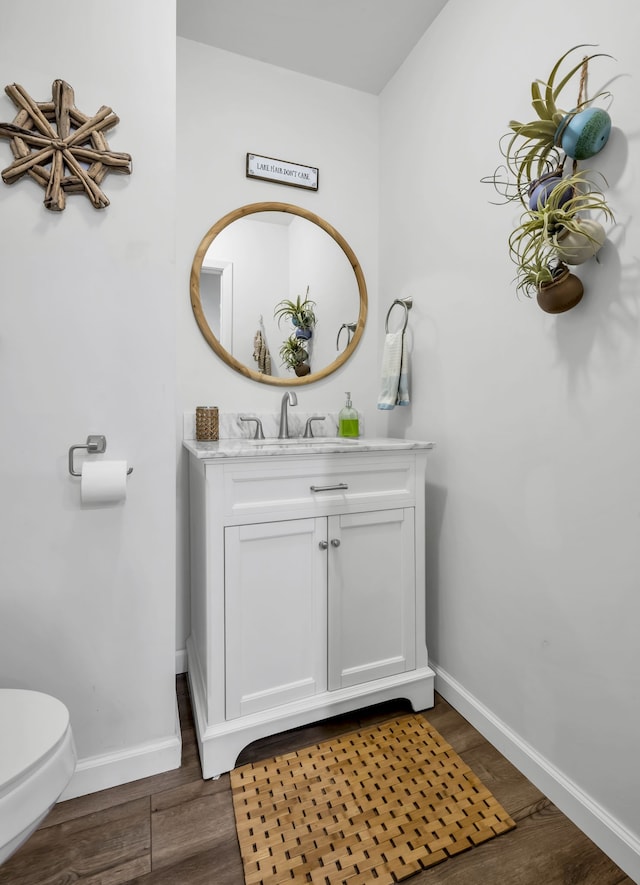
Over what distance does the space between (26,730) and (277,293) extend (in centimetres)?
172

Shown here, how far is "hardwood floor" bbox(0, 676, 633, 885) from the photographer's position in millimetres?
1059

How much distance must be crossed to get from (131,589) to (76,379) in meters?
0.63

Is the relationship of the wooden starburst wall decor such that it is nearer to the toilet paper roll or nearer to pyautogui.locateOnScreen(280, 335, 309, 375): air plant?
the toilet paper roll

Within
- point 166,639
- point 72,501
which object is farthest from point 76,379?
point 166,639

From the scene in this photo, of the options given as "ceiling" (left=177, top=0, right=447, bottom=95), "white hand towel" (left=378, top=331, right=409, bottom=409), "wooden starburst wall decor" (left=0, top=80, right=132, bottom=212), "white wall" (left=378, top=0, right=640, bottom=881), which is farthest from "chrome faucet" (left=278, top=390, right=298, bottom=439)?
"ceiling" (left=177, top=0, right=447, bottom=95)

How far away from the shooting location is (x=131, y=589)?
4.39 feet

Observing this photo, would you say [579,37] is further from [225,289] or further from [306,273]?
[225,289]

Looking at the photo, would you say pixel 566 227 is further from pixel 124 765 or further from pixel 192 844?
pixel 124 765

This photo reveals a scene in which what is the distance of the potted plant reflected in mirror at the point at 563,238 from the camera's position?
1.07m

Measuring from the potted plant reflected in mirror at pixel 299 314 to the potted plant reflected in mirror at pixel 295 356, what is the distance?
0.04 meters

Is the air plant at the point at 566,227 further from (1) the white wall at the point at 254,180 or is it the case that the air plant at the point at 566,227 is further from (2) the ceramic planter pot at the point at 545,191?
→ (1) the white wall at the point at 254,180

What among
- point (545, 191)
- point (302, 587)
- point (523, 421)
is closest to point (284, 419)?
point (302, 587)

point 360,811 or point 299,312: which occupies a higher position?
point 299,312

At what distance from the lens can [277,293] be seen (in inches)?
79.2
